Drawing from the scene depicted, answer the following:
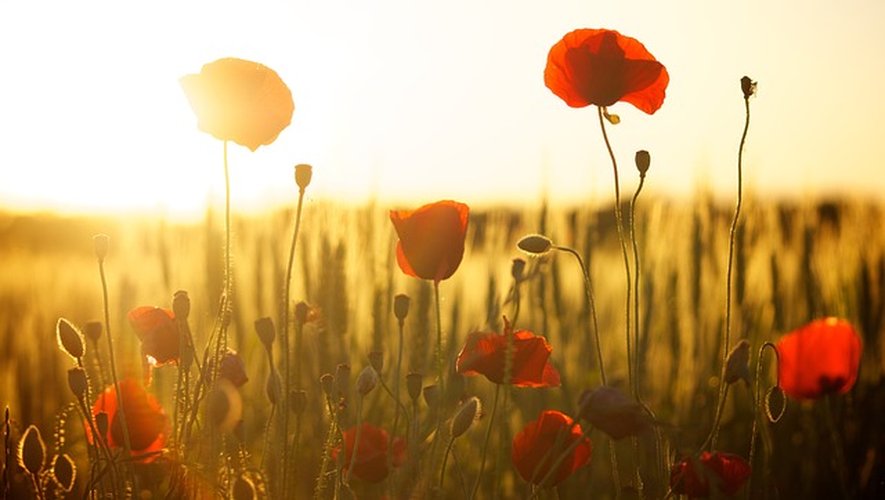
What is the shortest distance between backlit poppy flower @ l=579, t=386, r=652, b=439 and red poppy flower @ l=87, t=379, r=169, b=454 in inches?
24.6

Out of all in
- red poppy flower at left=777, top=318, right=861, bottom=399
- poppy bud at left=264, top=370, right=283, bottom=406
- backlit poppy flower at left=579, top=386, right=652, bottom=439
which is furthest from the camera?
red poppy flower at left=777, top=318, right=861, bottom=399

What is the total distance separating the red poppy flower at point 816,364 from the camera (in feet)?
6.20

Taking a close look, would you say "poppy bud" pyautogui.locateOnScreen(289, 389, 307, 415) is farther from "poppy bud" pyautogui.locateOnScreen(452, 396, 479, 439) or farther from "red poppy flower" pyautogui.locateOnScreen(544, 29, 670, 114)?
"red poppy flower" pyautogui.locateOnScreen(544, 29, 670, 114)

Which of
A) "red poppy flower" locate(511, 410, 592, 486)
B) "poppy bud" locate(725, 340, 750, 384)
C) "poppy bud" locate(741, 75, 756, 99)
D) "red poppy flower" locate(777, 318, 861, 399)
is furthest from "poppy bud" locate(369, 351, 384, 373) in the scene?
"red poppy flower" locate(777, 318, 861, 399)

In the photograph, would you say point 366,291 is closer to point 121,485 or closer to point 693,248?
point 693,248

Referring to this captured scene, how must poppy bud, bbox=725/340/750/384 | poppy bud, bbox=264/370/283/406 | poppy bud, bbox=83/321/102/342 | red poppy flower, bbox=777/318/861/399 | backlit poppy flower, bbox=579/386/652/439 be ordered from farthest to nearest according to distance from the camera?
red poppy flower, bbox=777/318/861/399 < poppy bud, bbox=83/321/102/342 < poppy bud, bbox=264/370/283/406 < poppy bud, bbox=725/340/750/384 < backlit poppy flower, bbox=579/386/652/439

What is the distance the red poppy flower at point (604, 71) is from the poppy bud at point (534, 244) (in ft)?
0.76

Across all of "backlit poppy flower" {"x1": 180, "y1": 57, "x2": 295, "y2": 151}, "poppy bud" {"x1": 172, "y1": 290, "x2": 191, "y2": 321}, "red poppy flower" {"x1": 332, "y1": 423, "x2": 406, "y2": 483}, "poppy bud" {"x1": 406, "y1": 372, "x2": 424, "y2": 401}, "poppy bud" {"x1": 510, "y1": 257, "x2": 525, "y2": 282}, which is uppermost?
"backlit poppy flower" {"x1": 180, "y1": 57, "x2": 295, "y2": 151}

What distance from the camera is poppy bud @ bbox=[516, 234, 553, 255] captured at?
1.42 metres

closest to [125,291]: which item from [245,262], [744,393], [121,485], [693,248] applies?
[245,262]

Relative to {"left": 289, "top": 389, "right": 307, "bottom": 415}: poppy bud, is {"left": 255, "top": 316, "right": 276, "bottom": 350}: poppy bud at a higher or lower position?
higher

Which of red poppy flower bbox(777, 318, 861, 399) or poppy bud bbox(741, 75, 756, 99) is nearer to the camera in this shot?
poppy bud bbox(741, 75, 756, 99)

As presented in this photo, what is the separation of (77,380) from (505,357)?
486 mm

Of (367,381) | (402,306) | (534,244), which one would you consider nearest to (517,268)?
(534,244)
